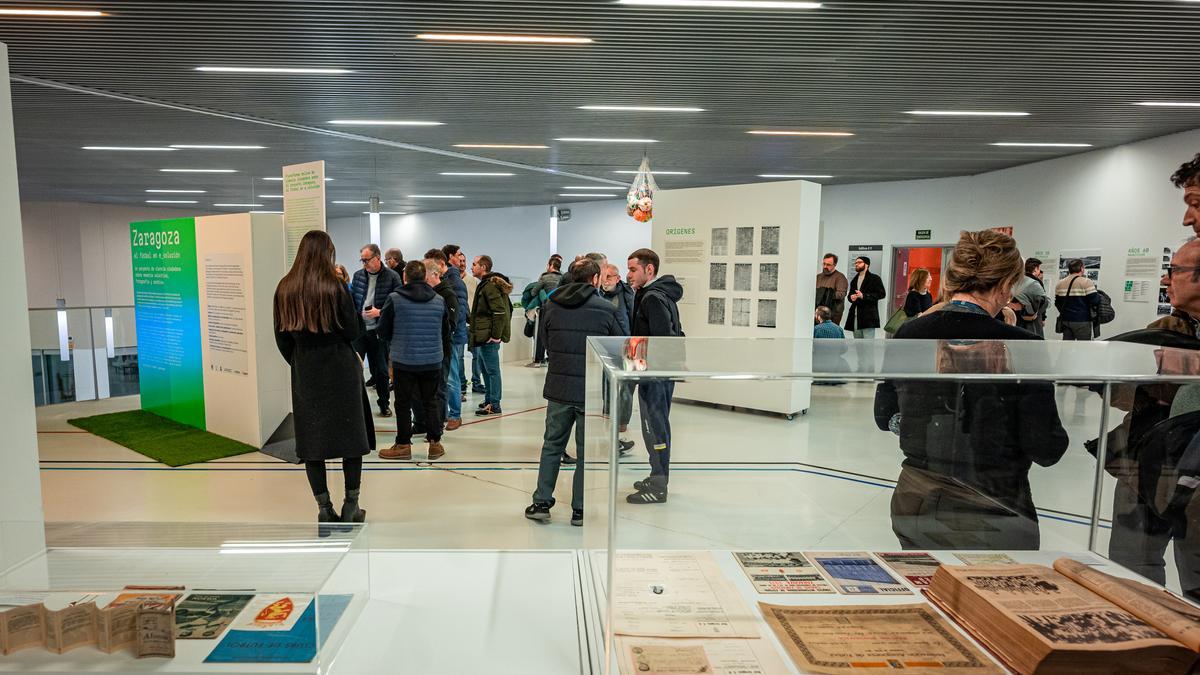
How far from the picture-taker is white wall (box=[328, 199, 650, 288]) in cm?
1739

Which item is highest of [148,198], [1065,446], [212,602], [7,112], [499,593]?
[148,198]

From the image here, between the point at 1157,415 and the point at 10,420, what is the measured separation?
3565mm

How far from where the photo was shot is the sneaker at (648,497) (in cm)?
145

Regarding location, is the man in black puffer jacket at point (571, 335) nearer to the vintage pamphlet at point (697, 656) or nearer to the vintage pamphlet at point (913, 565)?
the vintage pamphlet at point (913, 565)

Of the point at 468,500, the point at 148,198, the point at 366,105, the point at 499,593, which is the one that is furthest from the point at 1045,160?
the point at 148,198

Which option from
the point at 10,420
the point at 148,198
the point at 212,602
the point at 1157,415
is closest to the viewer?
the point at 212,602

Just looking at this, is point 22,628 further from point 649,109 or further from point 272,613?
point 649,109

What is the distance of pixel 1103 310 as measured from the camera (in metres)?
8.97

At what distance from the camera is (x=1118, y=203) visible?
9.30 metres

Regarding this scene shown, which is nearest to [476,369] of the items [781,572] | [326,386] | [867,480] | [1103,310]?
[326,386]

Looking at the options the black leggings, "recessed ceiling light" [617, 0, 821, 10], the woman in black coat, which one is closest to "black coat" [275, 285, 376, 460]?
the woman in black coat

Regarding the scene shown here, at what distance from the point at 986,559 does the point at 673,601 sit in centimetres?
80

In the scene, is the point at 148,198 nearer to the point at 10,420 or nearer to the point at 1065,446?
the point at 10,420

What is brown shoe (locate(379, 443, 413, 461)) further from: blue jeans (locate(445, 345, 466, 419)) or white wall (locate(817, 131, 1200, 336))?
white wall (locate(817, 131, 1200, 336))
